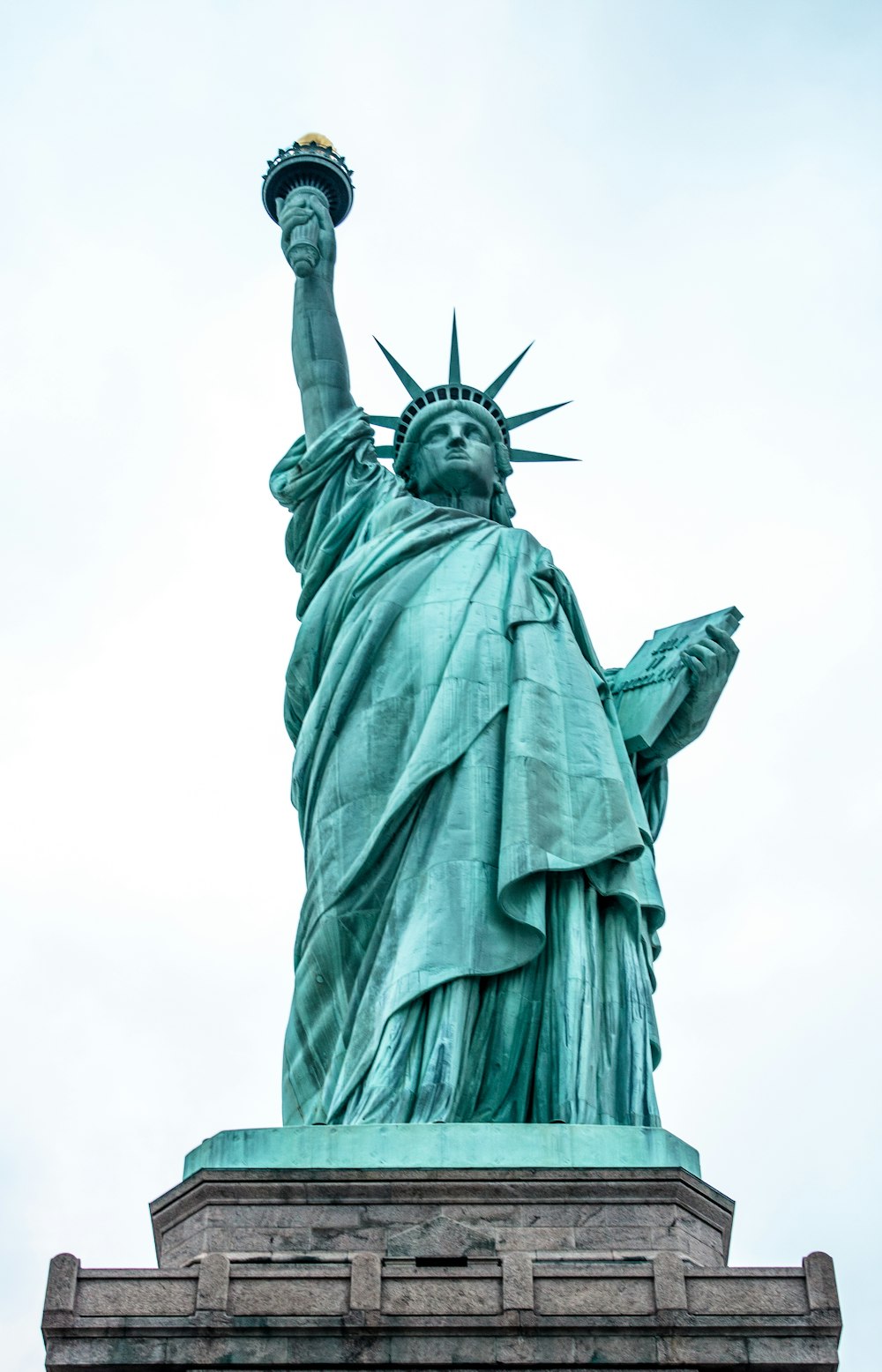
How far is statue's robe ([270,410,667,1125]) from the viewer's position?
12492 mm

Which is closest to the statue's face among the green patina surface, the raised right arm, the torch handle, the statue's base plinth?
the raised right arm

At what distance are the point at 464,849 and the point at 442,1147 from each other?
6.86 ft

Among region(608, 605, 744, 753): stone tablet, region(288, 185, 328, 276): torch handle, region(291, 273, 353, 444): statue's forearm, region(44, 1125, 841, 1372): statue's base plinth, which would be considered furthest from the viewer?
region(288, 185, 328, 276): torch handle

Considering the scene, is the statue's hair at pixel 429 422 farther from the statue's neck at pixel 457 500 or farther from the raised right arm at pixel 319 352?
the raised right arm at pixel 319 352

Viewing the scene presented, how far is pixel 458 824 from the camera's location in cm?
1319

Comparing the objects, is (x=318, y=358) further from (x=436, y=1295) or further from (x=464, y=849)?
(x=436, y=1295)

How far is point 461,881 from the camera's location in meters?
12.9

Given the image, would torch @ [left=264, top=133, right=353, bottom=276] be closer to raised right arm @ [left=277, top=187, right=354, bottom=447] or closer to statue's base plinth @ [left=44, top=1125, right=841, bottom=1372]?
raised right arm @ [left=277, top=187, right=354, bottom=447]

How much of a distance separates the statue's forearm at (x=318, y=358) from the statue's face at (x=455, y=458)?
652 mm

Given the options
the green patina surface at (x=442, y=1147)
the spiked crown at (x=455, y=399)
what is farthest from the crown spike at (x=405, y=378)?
the green patina surface at (x=442, y=1147)

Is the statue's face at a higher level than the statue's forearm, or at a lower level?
lower

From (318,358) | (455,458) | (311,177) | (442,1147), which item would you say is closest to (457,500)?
(455,458)

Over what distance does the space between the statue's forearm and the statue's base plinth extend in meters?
6.64

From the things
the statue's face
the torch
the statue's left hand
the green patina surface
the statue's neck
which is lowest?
the green patina surface
